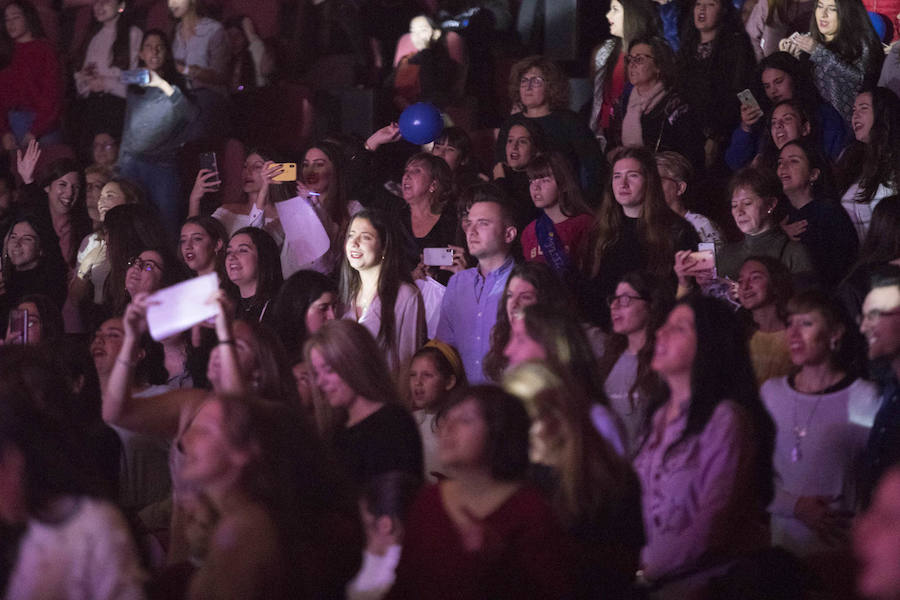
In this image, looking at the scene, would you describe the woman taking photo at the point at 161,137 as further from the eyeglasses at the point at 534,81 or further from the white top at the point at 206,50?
the eyeglasses at the point at 534,81

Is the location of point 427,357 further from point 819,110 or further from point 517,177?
point 819,110

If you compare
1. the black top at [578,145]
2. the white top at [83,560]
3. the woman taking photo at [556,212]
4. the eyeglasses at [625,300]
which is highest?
the black top at [578,145]

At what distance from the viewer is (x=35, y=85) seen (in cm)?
863

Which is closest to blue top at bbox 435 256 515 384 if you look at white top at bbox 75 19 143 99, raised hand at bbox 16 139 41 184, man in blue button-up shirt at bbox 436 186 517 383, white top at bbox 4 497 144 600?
man in blue button-up shirt at bbox 436 186 517 383

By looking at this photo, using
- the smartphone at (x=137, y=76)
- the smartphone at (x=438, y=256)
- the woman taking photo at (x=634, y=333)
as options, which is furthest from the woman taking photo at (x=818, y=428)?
the smartphone at (x=137, y=76)

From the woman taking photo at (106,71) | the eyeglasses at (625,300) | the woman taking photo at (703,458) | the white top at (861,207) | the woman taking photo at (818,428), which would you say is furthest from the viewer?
the woman taking photo at (106,71)

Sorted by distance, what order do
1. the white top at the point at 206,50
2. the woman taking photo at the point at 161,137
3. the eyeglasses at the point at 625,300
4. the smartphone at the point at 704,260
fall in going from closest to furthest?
the eyeglasses at the point at 625,300
the smartphone at the point at 704,260
the woman taking photo at the point at 161,137
the white top at the point at 206,50

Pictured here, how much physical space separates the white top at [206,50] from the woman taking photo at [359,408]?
430cm

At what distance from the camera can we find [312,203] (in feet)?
22.4

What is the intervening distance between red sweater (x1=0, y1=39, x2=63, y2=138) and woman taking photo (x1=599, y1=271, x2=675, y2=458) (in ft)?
16.0

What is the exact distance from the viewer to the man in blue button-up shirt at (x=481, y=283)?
18.8 feet

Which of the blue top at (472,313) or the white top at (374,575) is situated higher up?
the blue top at (472,313)

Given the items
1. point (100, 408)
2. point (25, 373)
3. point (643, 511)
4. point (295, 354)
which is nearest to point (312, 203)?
point (295, 354)

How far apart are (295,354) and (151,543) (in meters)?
1.24
